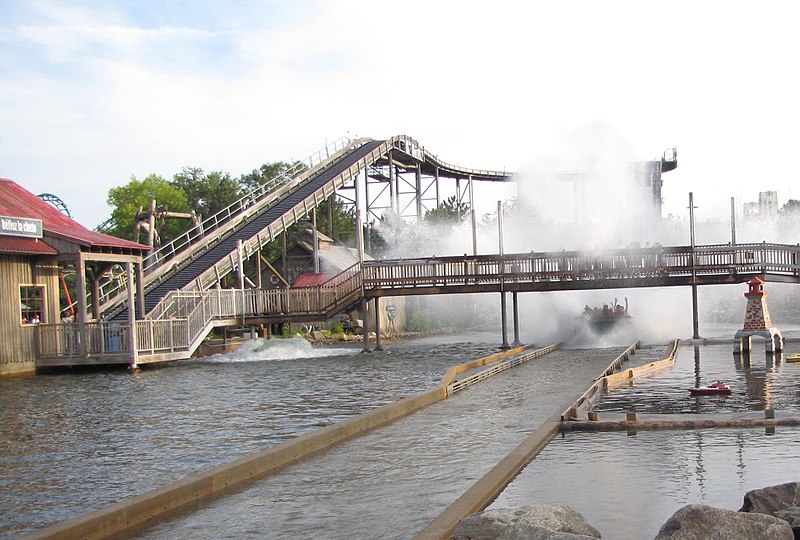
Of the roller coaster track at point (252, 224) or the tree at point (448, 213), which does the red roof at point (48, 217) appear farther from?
the tree at point (448, 213)

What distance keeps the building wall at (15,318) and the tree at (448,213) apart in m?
47.5

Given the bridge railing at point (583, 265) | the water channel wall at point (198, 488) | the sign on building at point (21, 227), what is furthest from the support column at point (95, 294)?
the water channel wall at point (198, 488)

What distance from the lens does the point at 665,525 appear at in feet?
25.1

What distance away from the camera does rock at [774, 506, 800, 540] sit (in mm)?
7797

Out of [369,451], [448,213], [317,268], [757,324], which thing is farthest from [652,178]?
[369,451]

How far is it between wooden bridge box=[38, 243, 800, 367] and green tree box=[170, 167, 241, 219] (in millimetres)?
→ 44353

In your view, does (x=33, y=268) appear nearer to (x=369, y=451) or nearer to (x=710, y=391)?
(x=369, y=451)

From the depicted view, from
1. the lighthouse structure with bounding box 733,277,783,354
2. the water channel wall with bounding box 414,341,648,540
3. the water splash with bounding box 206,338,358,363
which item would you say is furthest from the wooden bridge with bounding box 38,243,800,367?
the water channel wall with bounding box 414,341,648,540

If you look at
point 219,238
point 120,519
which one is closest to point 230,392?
point 120,519

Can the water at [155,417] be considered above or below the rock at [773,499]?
below

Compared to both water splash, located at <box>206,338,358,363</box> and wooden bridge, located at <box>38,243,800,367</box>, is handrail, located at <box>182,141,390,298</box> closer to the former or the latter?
wooden bridge, located at <box>38,243,800,367</box>

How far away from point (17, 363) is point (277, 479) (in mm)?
20800

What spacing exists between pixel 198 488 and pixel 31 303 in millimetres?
23101

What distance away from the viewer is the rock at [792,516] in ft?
25.6
